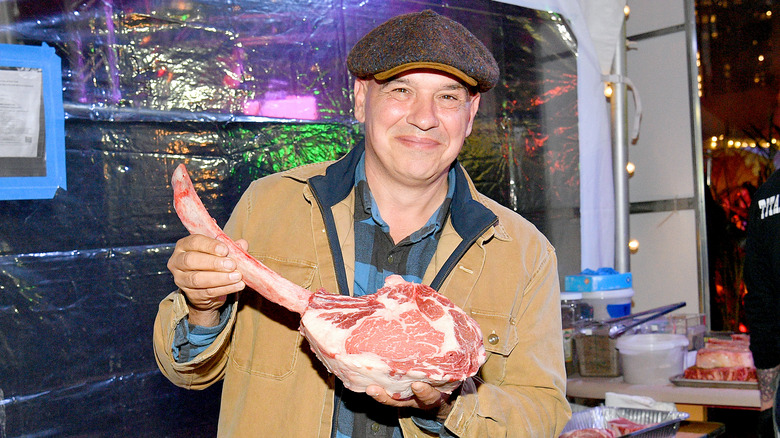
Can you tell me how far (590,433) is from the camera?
11.5ft

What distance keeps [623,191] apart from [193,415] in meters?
3.95

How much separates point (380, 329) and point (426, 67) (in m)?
0.85

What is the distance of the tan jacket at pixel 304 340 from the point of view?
2162mm

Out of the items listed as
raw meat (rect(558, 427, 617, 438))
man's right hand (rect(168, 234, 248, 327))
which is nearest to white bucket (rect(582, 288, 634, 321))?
raw meat (rect(558, 427, 617, 438))

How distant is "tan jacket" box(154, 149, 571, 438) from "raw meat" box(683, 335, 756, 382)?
234 cm

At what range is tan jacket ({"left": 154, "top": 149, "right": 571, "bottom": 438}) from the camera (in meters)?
2.16

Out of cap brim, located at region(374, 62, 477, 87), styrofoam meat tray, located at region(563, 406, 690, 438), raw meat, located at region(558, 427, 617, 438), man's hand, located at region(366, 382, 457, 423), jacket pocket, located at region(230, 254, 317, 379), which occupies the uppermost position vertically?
cap brim, located at region(374, 62, 477, 87)

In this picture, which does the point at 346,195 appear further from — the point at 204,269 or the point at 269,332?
the point at 204,269

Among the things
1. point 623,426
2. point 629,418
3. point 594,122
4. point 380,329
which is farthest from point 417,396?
point 594,122

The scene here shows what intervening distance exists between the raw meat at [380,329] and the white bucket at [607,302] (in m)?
3.49

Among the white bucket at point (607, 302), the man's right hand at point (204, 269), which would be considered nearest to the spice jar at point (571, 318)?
the white bucket at point (607, 302)

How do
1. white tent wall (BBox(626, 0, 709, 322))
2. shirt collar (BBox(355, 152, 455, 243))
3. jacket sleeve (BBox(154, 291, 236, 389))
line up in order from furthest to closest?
white tent wall (BBox(626, 0, 709, 322))
shirt collar (BBox(355, 152, 455, 243))
jacket sleeve (BBox(154, 291, 236, 389))

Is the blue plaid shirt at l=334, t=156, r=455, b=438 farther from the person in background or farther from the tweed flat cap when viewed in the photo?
the person in background

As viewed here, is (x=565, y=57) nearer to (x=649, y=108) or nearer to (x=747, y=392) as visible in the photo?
(x=649, y=108)
